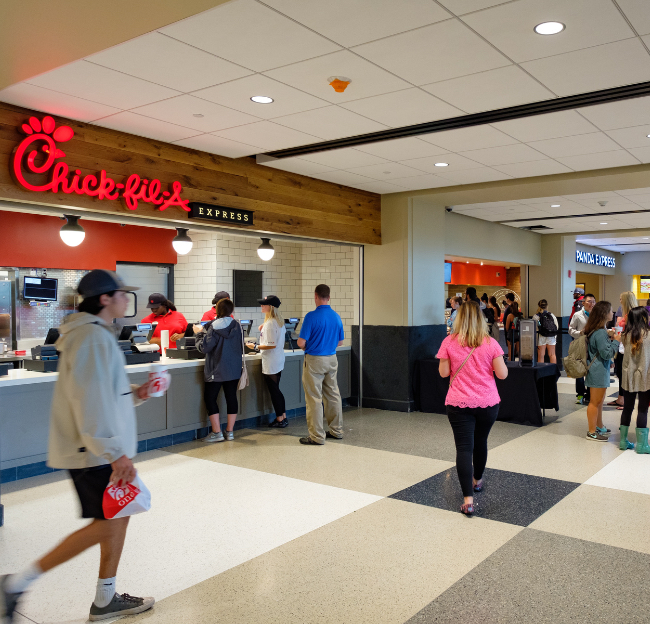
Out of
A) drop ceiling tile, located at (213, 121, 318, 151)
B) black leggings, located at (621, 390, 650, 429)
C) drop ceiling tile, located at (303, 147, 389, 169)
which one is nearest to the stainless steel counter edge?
drop ceiling tile, located at (213, 121, 318, 151)

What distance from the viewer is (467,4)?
2969 millimetres

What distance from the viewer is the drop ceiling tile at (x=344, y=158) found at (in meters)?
5.99

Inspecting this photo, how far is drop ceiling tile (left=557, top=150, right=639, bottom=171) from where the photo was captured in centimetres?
609

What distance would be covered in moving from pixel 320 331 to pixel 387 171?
1.99 m

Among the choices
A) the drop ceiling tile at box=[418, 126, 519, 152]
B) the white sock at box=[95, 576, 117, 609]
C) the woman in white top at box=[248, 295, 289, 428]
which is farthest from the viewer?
the woman in white top at box=[248, 295, 289, 428]

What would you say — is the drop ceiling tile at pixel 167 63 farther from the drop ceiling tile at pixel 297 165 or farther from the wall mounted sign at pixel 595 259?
the wall mounted sign at pixel 595 259

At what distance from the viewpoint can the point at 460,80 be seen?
405 cm

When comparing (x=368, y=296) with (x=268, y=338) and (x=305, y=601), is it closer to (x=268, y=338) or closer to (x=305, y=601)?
(x=268, y=338)

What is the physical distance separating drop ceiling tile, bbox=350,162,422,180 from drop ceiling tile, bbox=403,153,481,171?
12 cm

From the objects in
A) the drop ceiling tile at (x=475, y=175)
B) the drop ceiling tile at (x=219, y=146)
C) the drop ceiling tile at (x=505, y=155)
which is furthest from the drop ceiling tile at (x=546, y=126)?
the drop ceiling tile at (x=219, y=146)

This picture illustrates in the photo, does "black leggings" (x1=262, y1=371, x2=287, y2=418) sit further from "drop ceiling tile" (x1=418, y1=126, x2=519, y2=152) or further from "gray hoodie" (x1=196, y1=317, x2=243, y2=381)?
"drop ceiling tile" (x1=418, y1=126, x2=519, y2=152)

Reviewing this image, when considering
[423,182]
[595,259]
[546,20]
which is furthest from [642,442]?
[595,259]

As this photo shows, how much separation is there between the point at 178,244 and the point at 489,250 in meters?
6.74

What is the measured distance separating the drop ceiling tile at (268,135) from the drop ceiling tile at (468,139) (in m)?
1.09
